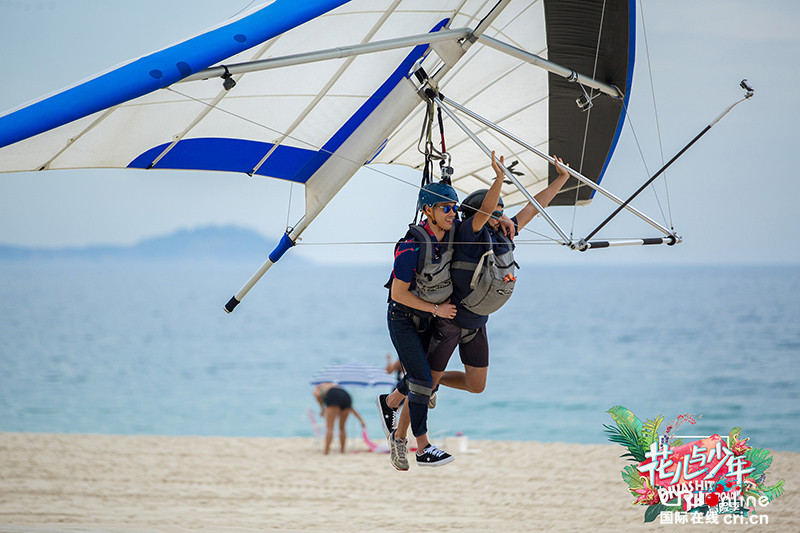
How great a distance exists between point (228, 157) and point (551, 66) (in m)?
2.33

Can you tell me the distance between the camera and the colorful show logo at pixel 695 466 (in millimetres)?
7422

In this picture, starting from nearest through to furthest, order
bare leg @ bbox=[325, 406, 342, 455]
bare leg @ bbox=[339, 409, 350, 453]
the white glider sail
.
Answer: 1. the white glider sail
2. bare leg @ bbox=[325, 406, 342, 455]
3. bare leg @ bbox=[339, 409, 350, 453]

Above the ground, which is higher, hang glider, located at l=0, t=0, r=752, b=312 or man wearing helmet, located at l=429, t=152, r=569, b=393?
hang glider, located at l=0, t=0, r=752, b=312

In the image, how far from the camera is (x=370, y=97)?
18.7ft

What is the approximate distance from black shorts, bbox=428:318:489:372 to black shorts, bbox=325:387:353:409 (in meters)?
7.02

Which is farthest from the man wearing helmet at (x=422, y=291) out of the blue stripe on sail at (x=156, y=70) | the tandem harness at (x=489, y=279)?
the blue stripe on sail at (x=156, y=70)

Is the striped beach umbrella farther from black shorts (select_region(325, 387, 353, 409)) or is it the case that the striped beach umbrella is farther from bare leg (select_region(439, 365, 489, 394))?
bare leg (select_region(439, 365, 489, 394))

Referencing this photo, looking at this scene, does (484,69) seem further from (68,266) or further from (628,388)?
(68,266)

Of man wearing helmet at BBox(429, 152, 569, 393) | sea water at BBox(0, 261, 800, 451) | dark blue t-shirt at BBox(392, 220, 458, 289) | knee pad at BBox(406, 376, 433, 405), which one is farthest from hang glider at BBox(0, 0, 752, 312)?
sea water at BBox(0, 261, 800, 451)

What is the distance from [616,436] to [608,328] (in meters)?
38.4

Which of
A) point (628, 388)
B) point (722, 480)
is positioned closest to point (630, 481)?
point (722, 480)

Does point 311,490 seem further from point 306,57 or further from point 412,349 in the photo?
point 306,57

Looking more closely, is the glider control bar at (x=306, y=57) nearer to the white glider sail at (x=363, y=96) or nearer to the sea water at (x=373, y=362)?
the white glider sail at (x=363, y=96)

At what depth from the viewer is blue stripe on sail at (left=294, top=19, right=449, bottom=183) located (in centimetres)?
539
